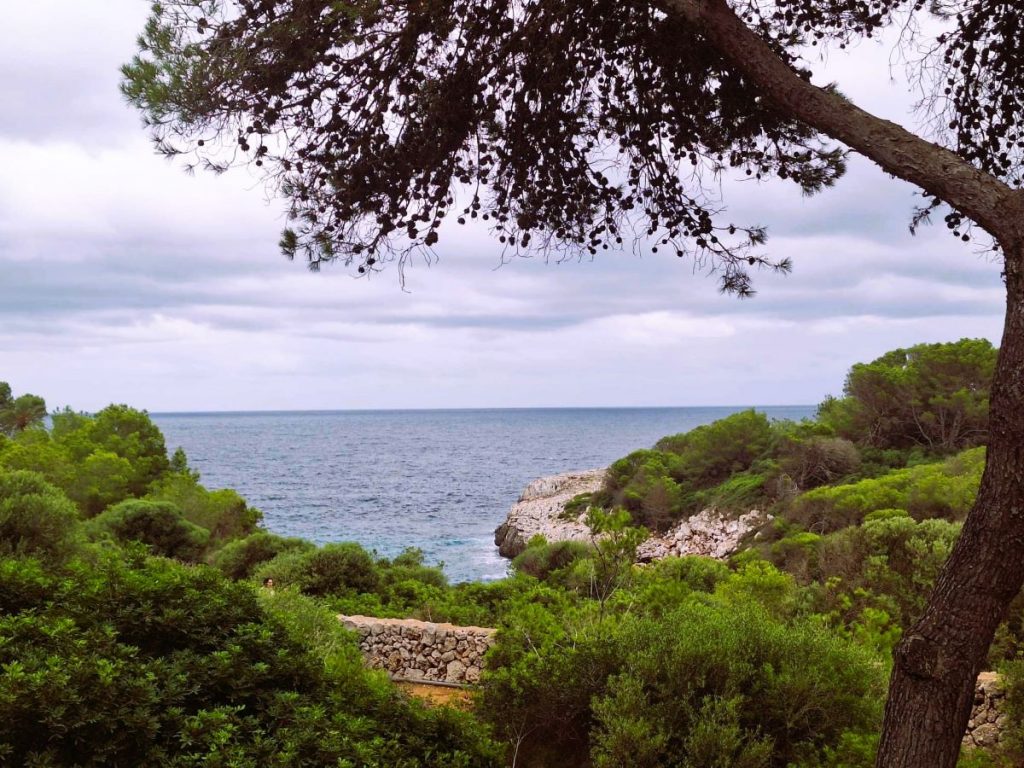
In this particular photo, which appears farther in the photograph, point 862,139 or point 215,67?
point 215,67

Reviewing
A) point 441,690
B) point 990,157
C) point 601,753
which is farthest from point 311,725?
point 441,690

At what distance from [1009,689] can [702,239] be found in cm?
432

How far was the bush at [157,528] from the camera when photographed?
47.7 feet

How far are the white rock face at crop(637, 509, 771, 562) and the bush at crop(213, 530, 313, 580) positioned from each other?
34.9ft

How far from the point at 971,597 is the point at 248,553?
44.0 ft

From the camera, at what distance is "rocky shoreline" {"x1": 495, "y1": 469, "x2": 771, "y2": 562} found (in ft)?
74.0

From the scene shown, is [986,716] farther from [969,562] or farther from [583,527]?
[583,527]

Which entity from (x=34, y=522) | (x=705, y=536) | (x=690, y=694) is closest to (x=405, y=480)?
(x=705, y=536)

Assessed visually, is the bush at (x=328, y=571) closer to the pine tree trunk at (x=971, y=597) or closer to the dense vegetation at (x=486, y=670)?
the dense vegetation at (x=486, y=670)

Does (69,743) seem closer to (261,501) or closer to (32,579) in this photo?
(32,579)

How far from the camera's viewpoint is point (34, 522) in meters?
7.96

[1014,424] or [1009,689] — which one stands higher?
[1014,424]

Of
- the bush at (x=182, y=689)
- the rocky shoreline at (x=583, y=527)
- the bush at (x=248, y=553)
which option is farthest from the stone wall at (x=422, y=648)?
the rocky shoreline at (x=583, y=527)

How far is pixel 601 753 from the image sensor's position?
4.58m
